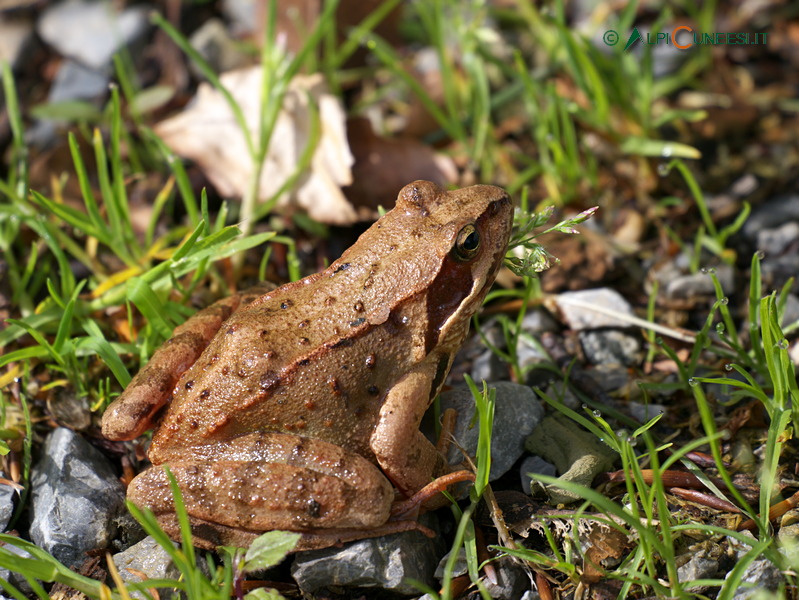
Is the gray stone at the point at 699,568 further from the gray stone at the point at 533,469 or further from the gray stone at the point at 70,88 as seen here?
the gray stone at the point at 70,88

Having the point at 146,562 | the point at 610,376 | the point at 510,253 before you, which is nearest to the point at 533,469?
the point at 610,376

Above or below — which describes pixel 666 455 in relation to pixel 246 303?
below

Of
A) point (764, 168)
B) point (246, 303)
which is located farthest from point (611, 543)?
point (764, 168)

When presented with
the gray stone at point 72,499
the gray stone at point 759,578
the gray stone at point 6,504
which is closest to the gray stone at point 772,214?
the gray stone at point 759,578

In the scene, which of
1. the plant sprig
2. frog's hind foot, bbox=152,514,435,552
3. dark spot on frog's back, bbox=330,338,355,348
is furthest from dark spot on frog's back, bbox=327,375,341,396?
the plant sprig

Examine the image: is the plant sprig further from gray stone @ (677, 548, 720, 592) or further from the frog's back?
gray stone @ (677, 548, 720, 592)

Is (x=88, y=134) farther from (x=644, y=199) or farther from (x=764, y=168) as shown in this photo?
(x=764, y=168)
